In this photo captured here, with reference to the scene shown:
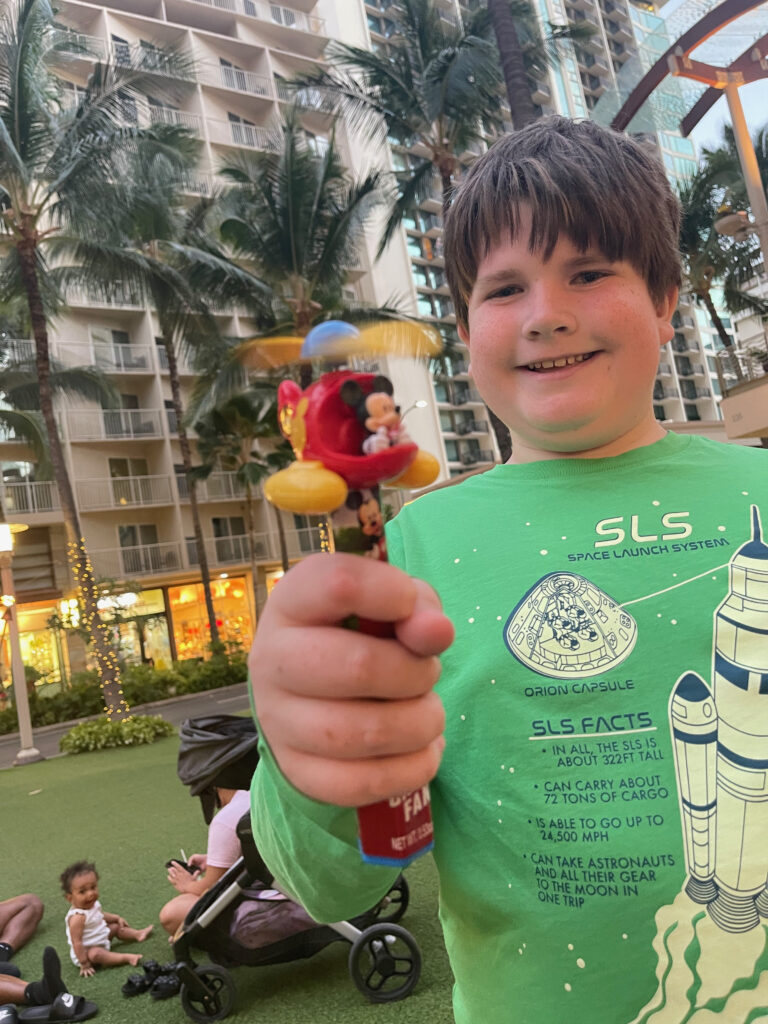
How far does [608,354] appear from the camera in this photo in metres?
0.99

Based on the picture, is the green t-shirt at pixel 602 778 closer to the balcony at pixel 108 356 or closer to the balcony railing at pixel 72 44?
the balcony railing at pixel 72 44

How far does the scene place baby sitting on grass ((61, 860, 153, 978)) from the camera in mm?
3865

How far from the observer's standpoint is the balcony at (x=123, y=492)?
965 inches

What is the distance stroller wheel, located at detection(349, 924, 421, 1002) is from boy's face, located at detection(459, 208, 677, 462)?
2.80 m

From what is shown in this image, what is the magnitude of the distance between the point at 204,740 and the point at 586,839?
10.3 feet

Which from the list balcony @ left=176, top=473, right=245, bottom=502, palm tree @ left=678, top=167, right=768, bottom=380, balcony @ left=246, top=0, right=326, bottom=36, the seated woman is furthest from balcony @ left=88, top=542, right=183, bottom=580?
balcony @ left=246, top=0, right=326, bottom=36

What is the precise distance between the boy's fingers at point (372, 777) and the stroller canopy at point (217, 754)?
316 centimetres

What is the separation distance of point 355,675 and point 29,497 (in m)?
25.2

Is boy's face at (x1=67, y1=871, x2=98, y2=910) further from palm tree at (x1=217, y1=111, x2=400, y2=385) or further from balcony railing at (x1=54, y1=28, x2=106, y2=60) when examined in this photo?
balcony railing at (x1=54, y1=28, x2=106, y2=60)

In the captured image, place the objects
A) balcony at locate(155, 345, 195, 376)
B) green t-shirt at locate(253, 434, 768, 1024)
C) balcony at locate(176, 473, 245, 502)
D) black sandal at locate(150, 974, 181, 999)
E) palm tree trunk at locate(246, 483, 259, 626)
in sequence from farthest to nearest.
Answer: balcony at locate(155, 345, 195, 376) → balcony at locate(176, 473, 245, 502) → palm tree trunk at locate(246, 483, 259, 626) → black sandal at locate(150, 974, 181, 999) → green t-shirt at locate(253, 434, 768, 1024)

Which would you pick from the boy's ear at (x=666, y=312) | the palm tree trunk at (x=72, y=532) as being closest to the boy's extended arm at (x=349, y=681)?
the boy's ear at (x=666, y=312)

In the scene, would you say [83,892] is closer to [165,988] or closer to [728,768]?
[165,988]

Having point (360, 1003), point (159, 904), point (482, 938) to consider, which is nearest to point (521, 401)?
point (482, 938)

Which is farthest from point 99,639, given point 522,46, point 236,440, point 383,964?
point 522,46
